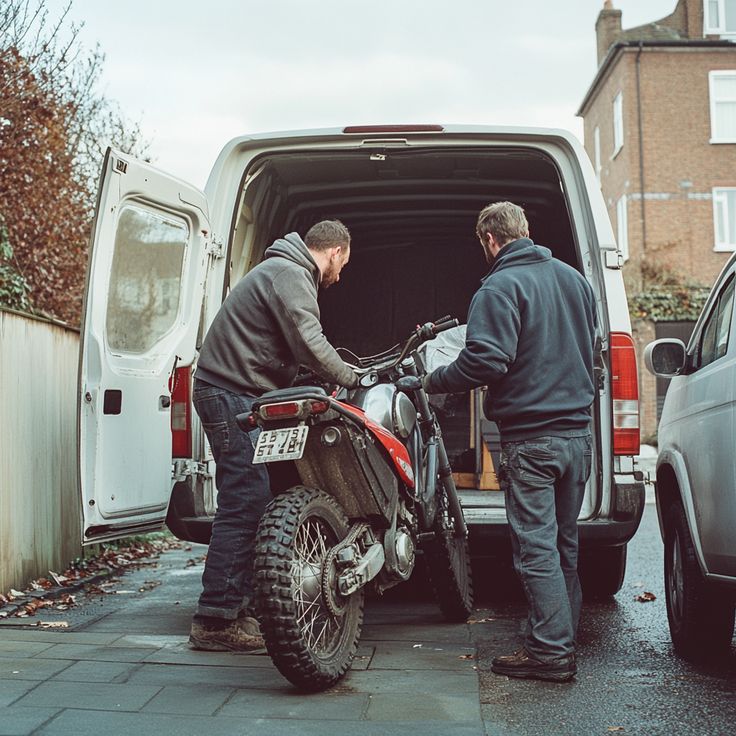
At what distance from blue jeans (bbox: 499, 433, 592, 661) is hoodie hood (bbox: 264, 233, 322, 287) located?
48.6 inches

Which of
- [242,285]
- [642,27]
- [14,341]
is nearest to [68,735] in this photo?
[242,285]

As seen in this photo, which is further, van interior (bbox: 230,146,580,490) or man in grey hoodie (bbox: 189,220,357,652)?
van interior (bbox: 230,146,580,490)

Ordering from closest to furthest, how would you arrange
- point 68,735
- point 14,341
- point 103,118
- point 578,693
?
point 68,735, point 578,693, point 14,341, point 103,118

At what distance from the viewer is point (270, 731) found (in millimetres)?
3799

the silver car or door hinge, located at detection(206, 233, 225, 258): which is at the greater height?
door hinge, located at detection(206, 233, 225, 258)

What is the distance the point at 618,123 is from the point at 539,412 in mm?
27032

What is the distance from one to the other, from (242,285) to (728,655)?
2741 mm

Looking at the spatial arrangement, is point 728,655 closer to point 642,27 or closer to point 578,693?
point 578,693

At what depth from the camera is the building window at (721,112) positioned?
2892 centimetres

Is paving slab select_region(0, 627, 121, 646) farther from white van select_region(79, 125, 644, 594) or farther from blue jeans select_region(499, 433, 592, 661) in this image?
blue jeans select_region(499, 433, 592, 661)

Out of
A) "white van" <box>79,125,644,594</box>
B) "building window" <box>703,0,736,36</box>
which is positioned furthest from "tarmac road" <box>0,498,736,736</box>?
"building window" <box>703,0,736,36</box>

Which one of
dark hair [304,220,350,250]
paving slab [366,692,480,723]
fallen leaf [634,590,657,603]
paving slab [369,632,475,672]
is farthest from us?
fallen leaf [634,590,657,603]

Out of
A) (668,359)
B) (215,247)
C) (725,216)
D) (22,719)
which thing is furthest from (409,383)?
(725,216)

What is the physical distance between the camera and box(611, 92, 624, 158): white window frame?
2961 centimetres
